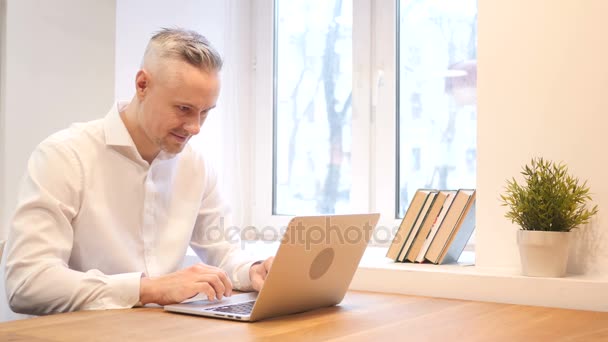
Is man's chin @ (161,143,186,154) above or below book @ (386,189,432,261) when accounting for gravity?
above

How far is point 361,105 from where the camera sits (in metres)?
2.83

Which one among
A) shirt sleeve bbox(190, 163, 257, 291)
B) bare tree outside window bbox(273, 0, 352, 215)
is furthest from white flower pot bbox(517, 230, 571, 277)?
bare tree outside window bbox(273, 0, 352, 215)

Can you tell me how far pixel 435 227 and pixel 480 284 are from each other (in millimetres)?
304

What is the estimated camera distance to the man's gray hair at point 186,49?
67.5 inches

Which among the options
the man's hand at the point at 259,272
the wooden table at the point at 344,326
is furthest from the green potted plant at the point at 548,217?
the man's hand at the point at 259,272

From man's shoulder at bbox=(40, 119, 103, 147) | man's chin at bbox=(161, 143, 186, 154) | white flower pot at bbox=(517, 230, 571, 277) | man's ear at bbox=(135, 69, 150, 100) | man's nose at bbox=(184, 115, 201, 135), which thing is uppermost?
man's ear at bbox=(135, 69, 150, 100)

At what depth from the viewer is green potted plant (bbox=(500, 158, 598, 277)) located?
65.1 inches

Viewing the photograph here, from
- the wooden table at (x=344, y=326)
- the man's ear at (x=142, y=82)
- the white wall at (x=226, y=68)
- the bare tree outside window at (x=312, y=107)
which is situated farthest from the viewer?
the bare tree outside window at (x=312, y=107)

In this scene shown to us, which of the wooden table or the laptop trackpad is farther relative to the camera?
the laptop trackpad

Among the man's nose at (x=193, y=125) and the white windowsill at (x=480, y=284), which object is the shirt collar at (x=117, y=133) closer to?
the man's nose at (x=193, y=125)

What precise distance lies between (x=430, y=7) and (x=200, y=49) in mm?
1286

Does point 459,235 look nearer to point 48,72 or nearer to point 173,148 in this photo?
point 173,148

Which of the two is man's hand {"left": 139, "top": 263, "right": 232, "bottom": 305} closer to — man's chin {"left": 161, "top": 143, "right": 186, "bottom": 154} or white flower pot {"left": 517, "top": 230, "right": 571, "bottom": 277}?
man's chin {"left": 161, "top": 143, "right": 186, "bottom": 154}

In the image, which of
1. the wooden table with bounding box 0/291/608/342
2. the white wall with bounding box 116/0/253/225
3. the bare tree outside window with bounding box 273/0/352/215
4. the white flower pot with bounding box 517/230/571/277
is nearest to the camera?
the wooden table with bounding box 0/291/608/342
